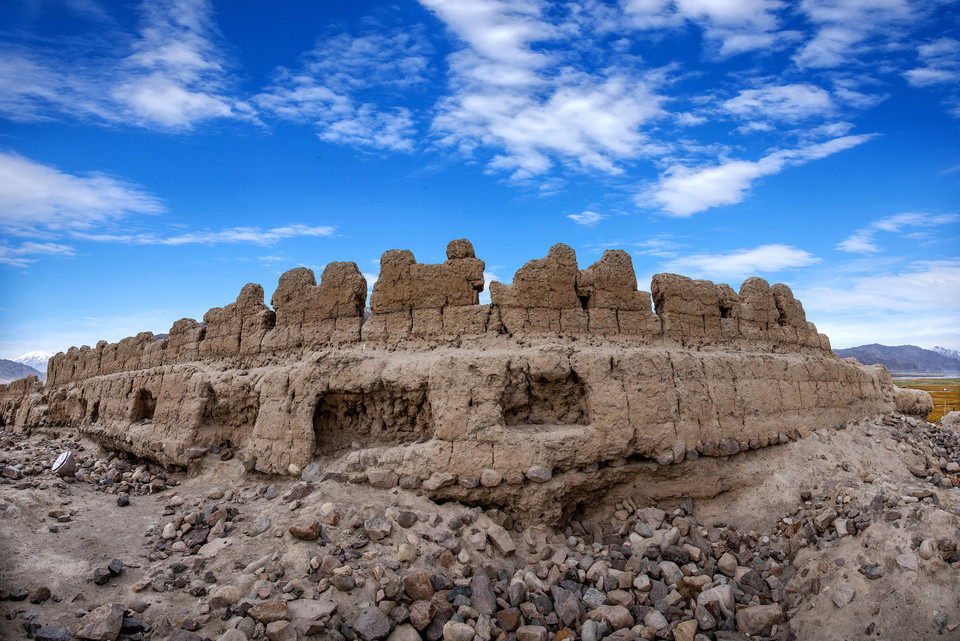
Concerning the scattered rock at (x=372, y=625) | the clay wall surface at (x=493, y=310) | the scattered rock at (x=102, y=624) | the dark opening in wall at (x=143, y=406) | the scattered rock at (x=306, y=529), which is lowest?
the scattered rock at (x=372, y=625)

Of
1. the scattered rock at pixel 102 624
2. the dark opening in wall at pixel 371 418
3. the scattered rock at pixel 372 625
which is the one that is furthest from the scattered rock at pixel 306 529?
the dark opening in wall at pixel 371 418

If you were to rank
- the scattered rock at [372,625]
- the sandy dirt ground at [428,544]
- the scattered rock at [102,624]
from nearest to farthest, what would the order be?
1. the scattered rock at [102,624]
2. the scattered rock at [372,625]
3. the sandy dirt ground at [428,544]

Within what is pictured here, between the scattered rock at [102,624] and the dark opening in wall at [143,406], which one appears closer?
the scattered rock at [102,624]

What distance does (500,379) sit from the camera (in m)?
5.89

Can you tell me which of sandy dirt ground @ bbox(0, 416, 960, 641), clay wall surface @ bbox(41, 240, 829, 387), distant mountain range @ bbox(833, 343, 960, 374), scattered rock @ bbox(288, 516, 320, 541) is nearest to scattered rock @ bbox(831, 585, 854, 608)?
sandy dirt ground @ bbox(0, 416, 960, 641)

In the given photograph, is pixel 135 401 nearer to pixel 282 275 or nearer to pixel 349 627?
pixel 282 275

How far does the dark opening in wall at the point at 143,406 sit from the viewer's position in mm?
9539

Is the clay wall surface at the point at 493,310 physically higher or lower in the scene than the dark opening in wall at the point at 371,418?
higher

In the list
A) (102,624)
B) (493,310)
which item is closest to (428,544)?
(102,624)

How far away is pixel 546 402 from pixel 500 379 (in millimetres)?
745

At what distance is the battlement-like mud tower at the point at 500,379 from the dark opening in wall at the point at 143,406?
2.80ft

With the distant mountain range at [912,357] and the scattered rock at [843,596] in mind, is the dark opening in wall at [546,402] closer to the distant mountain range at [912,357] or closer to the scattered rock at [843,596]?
the scattered rock at [843,596]

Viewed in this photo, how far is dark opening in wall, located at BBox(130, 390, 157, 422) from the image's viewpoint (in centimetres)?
954

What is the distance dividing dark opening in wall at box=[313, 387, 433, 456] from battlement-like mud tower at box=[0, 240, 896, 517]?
0.06 feet
